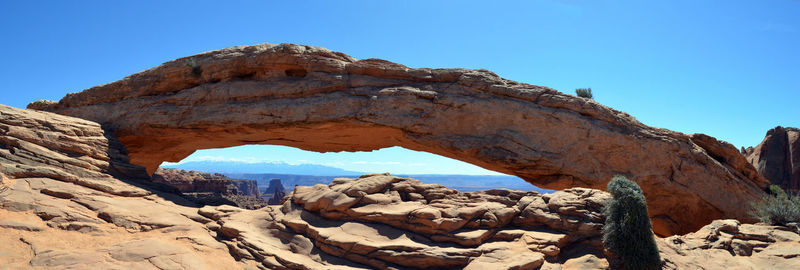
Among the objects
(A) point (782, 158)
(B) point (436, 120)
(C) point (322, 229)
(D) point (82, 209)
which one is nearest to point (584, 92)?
(B) point (436, 120)

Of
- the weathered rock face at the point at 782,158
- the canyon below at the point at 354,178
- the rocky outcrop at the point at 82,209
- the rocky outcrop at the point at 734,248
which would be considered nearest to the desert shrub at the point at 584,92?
the canyon below at the point at 354,178

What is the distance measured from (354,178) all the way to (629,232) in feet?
30.3

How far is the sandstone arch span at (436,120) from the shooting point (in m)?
17.6

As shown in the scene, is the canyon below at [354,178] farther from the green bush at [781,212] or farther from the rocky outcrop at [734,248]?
the green bush at [781,212]

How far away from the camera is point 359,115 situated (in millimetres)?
18250

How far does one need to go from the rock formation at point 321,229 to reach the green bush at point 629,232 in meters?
0.53

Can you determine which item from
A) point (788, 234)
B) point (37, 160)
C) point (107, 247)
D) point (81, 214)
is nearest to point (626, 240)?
point (788, 234)

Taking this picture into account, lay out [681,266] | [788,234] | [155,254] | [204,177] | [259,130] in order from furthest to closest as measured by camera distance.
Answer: [204,177] → [259,130] → [788,234] → [681,266] → [155,254]

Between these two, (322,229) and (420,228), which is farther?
(322,229)

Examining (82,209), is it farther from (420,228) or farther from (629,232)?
(629,232)

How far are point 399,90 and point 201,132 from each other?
35.2 ft

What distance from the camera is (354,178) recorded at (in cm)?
1505

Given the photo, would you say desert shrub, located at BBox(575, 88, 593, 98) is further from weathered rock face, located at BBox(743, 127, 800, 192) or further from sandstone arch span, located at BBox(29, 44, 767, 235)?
weathered rock face, located at BBox(743, 127, 800, 192)

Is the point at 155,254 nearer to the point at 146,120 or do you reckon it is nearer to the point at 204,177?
the point at 146,120
